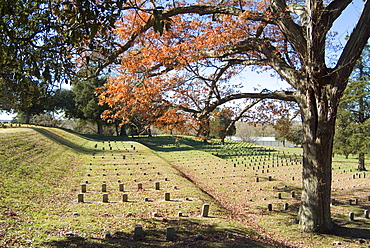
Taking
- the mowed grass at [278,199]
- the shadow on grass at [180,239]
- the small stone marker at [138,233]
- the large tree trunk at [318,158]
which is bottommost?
the mowed grass at [278,199]

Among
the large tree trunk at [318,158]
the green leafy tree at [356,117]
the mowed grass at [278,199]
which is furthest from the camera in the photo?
the green leafy tree at [356,117]

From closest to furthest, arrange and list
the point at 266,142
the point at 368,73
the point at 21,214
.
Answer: the point at 21,214, the point at 368,73, the point at 266,142

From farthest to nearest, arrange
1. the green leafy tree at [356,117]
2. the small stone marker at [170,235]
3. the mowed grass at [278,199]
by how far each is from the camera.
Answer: the green leafy tree at [356,117] → the mowed grass at [278,199] → the small stone marker at [170,235]

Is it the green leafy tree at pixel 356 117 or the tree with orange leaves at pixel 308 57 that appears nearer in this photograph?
the tree with orange leaves at pixel 308 57

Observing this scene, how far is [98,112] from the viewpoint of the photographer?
144 ft

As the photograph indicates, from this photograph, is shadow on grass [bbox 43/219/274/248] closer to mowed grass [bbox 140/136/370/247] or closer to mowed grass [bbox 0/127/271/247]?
mowed grass [bbox 0/127/271/247]

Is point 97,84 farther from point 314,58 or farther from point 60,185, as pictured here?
point 314,58

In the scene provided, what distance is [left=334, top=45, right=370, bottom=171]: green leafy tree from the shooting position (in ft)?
76.3

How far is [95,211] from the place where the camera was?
8.46 m

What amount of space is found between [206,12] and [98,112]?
125 feet

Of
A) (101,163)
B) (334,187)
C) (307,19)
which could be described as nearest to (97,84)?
(101,163)

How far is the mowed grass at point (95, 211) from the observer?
616 centimetres

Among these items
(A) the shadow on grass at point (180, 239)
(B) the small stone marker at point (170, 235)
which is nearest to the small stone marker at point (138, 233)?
(A) the shadow on grass at point (180, 239)

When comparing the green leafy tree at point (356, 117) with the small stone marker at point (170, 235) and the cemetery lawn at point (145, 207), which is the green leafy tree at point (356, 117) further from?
the small stone marker at point (170, 235)
